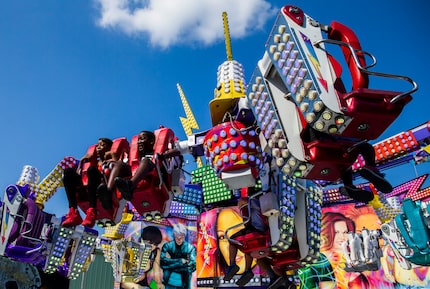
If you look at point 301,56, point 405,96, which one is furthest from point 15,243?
point 405,96

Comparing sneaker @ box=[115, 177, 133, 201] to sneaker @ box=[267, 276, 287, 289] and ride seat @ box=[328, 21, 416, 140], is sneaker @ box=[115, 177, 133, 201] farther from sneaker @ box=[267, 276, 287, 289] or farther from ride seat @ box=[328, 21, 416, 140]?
sneaker @ box=[267, 276, 287, 289]

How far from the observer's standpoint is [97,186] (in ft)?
15.7

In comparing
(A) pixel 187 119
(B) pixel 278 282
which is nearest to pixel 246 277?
(B) pixel 278 282

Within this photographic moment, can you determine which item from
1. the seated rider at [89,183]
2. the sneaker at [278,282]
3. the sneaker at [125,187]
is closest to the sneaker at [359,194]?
the sneaker at [125,187]

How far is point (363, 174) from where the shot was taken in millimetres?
3494

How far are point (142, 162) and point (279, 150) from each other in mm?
1545

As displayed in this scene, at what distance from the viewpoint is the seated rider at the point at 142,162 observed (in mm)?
4215

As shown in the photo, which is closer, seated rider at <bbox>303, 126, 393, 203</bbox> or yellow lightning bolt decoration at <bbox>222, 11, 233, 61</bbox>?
seated rider at <bbox>303, 126, 393, 203</bbox>

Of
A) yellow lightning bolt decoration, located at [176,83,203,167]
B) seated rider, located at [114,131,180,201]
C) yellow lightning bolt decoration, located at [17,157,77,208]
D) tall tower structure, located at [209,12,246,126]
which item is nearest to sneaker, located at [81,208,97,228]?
seated rider, located at [114,131,180,201]

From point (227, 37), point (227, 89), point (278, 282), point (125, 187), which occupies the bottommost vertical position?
point (278, 282)

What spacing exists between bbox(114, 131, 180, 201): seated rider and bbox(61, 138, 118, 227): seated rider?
14.1 inches

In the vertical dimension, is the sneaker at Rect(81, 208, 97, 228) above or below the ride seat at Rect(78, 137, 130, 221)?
below

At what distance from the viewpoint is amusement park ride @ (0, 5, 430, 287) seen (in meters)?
3.26

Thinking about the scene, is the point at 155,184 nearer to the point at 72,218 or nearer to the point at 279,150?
the point at 72,218
